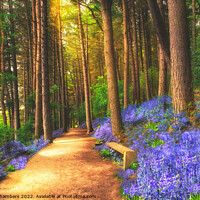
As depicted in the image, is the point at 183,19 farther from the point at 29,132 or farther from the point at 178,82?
the point at 29,132

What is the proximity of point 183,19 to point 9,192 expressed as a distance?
7291 millimetres

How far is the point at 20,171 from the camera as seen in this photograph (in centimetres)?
526

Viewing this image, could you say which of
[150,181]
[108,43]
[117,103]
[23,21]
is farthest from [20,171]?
[23,21]

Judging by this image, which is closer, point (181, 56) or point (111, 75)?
point (181, 56)

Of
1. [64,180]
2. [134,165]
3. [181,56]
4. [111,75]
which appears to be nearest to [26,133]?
[111,75]

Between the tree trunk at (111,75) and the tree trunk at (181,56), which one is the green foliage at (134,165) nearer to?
the tree trunk at (181,56)

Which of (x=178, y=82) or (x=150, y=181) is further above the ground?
(x=178, y=82)

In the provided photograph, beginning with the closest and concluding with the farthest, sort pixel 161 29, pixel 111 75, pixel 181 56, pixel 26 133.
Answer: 1. pixel 181 56
2. pixel 161 29
3. pixel 111 75
4. pixel 26 133

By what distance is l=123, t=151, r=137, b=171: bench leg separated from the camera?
479cm

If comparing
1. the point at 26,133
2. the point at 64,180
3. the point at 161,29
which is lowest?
the point at 26,133

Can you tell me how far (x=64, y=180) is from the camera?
4.49m

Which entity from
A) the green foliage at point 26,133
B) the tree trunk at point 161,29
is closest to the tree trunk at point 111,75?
the tree trunk at point 161,29

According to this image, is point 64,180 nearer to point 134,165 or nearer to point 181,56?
point 134,165

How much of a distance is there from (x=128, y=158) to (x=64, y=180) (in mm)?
1928
